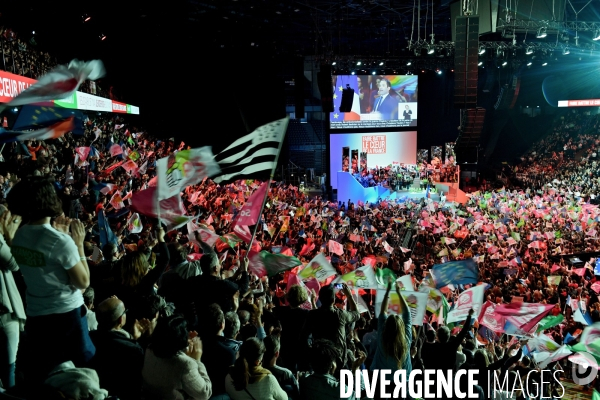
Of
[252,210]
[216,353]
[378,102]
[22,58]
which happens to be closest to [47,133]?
[252,210]

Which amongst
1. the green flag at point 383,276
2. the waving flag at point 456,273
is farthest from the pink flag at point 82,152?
the waving flag at point 456,273

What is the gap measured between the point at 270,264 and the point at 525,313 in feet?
9.98

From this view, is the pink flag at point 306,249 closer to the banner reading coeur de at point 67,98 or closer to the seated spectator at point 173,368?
the banner reading coeur de at point 67,98

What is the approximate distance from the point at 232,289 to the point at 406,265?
7.77 metres

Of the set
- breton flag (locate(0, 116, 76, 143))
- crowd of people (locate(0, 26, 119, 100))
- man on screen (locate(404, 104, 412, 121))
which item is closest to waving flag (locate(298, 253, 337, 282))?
breton flag (locate(0, 116, 76, 143))

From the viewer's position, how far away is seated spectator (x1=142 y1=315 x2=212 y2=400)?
2.85 metres

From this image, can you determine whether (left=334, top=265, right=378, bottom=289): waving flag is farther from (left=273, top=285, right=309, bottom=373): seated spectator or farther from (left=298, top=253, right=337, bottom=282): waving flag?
(left=273, top=285, right=309, bottom=373): seated spectator

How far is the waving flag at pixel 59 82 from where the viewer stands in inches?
185

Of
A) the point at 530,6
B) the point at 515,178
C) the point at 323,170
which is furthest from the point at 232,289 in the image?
the point at 515,178

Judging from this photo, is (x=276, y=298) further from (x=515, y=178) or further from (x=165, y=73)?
(x=515, y=178)

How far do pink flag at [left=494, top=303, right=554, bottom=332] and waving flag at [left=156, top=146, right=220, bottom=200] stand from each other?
3.91 meters

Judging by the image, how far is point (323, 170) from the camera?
112 feet

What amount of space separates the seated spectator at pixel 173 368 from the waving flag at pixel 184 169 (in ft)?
11.8

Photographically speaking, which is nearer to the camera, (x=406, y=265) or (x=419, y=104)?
(x=406, y=265)
